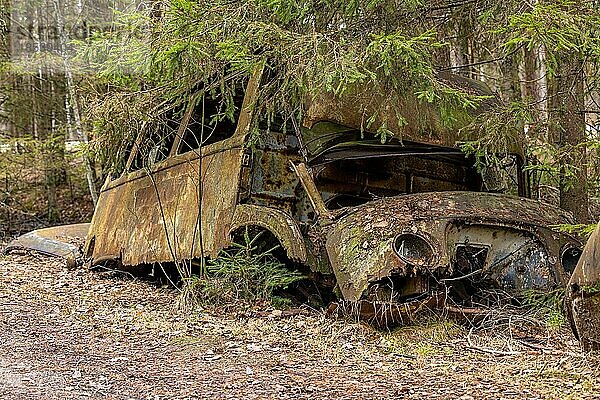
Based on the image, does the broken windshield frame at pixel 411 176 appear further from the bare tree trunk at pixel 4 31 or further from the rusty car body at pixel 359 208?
the bare tree trunk at pixel 4 31

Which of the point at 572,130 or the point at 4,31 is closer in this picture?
Result: the point at 572,130

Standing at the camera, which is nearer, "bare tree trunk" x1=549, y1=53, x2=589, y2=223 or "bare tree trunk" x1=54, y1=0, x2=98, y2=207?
"bare tree trunk" x1=549, y1=53, x2=589, y2=223

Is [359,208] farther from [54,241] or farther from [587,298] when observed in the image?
[54,241]

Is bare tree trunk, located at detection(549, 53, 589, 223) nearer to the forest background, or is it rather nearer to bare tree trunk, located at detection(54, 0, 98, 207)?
the forest background

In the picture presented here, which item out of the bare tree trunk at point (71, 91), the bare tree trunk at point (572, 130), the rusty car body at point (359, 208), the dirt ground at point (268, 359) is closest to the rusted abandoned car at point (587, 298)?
the dirt ground at point (268, 359)

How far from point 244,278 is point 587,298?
10.4 feet

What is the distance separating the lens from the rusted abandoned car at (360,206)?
5.08 metres

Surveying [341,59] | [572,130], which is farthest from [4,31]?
[572,130]

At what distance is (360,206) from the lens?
556 cm

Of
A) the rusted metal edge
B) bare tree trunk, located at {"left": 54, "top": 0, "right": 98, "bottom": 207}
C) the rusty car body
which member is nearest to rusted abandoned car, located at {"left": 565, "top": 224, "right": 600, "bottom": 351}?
the rusty car body

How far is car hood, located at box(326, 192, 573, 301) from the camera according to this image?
4953 millimetres

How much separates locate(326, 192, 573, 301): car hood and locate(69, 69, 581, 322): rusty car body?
0.03 feet

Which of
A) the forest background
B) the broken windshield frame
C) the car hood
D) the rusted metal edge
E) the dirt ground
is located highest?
the forest background

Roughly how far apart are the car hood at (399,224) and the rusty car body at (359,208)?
11mm
